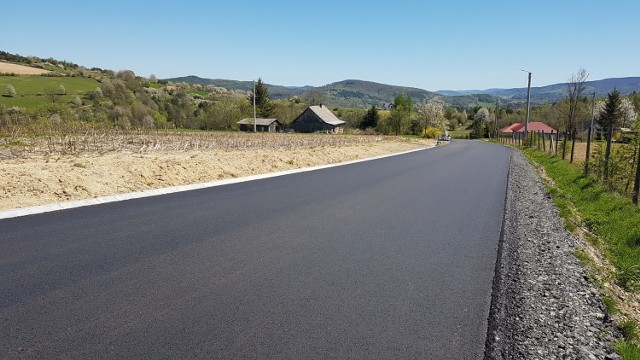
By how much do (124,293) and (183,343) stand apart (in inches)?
51.5

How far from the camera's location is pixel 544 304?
436 cm

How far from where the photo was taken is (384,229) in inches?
281

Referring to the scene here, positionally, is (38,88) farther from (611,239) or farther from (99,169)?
(611,239)

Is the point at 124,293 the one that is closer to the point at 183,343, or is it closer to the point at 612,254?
the point at 183,343

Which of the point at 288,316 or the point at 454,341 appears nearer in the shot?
the point at 454,341

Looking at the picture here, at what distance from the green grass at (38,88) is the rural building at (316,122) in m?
35.5

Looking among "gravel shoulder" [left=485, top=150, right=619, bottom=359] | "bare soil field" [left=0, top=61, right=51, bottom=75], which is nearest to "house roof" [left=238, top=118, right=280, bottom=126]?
"bare soil field" [left=0, top=61, right=51, bottom=75]

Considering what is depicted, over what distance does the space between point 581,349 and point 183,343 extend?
11.1 feet

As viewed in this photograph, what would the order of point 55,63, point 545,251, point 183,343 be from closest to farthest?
point 183,343, point 545,251, point 55,63

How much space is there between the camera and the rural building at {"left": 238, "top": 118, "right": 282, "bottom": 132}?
216ft

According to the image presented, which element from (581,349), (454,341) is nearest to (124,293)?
(454,341)

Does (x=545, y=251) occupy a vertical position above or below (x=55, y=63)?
below

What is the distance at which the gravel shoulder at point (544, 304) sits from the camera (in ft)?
11.3

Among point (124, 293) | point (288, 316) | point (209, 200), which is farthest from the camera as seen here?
point (209, 200)
